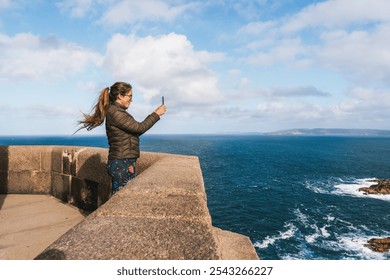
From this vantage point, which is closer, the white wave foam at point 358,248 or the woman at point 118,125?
the woman at point 118,125

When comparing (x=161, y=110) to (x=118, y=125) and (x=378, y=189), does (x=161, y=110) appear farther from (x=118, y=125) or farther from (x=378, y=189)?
(x=378, y=189)

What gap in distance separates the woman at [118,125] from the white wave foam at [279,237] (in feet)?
70.3

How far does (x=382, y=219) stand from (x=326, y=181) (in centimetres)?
2003

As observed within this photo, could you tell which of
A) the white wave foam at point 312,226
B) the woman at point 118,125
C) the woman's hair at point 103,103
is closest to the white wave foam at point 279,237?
the white wave foam at point 312,226

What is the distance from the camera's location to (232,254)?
3137mm

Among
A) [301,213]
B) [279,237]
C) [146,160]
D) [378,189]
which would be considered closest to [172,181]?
[146,160]

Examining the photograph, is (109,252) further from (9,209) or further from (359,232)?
(359,232)

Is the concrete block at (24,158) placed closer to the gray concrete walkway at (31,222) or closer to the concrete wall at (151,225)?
the gray concrete walkway at (31,222)

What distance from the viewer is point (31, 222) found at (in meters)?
4.21

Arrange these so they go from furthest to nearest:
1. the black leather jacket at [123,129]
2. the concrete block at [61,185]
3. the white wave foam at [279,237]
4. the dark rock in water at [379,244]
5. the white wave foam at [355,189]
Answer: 1. the white wave foam at [355,189]
2. the white wave foam at [279,237]
3. the dark rock in water at [379,244]
4. the concrete block at [61,185]
5. the black leather jacket at [123,129]

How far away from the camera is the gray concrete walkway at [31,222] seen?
3.33 meters

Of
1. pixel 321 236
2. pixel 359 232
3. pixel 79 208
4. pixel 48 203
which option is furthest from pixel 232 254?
pixel 359 232

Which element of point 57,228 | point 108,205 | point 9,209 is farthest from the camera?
point 9,209

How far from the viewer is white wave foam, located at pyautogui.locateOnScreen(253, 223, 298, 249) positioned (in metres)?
22.6
